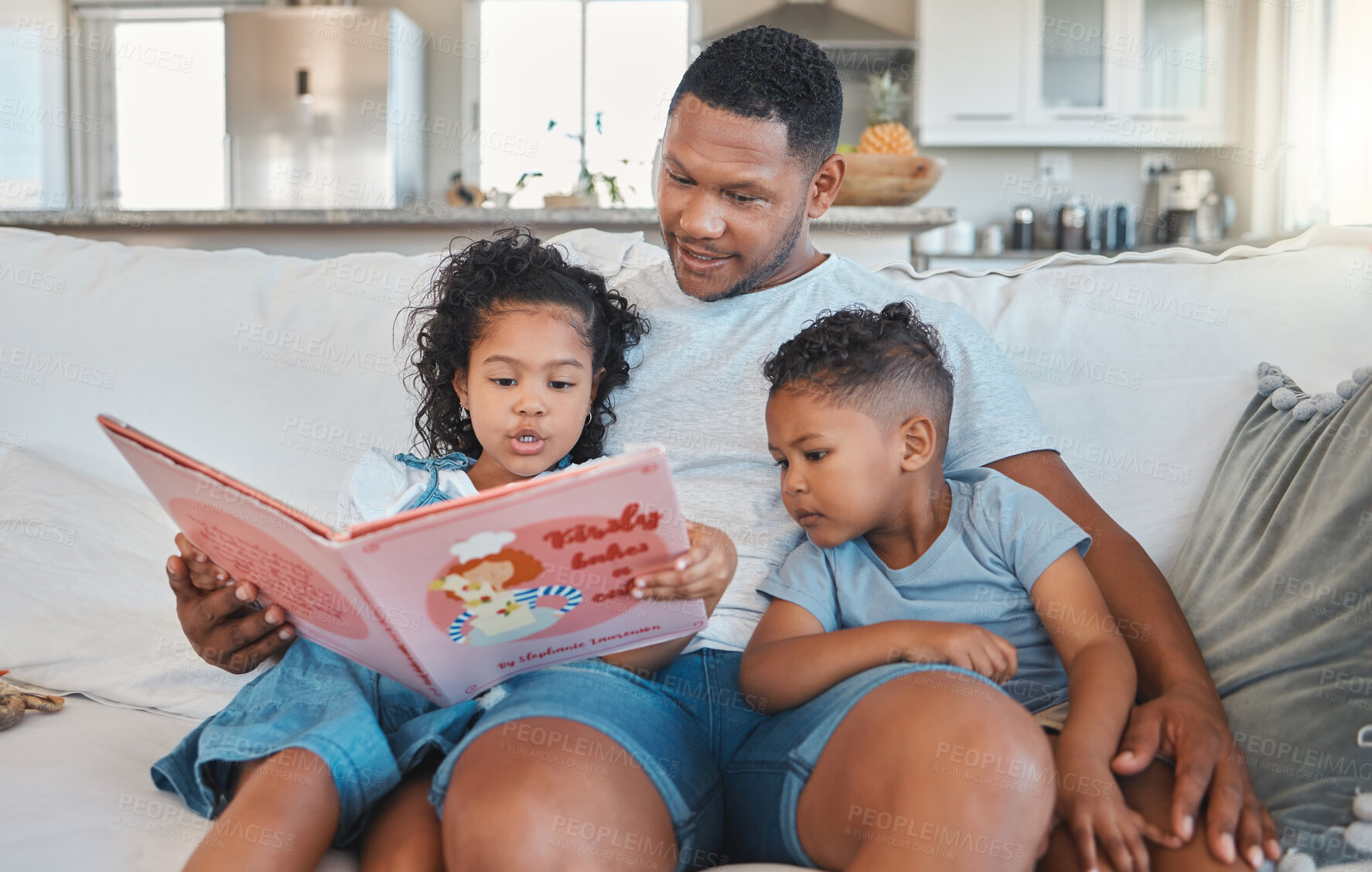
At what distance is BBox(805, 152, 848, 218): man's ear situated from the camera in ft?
4.25

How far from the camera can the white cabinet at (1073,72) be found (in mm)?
4477

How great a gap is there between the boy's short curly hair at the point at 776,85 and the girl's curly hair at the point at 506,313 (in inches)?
9.6

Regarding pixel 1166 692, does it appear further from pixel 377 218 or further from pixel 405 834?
pixel 377 218

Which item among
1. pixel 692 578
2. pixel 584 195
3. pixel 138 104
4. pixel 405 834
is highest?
pixel 138 104

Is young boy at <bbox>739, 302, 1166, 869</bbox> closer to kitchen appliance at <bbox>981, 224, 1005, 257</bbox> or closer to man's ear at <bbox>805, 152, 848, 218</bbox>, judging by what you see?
man's ear at <bbox>805, 152, 848, 218</bbox>

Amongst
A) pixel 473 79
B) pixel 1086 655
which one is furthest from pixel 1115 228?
pixel 1086 655

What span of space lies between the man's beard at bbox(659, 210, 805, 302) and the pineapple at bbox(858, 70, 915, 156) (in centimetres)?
89

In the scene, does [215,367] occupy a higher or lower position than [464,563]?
higher

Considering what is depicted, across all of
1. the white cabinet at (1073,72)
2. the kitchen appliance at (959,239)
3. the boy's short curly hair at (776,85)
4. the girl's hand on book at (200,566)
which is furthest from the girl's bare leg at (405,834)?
the white cabinet at (1073,72)

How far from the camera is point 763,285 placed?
50.9 inches

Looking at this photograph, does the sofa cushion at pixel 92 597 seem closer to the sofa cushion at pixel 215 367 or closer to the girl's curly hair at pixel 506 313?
the sofa cushion at pixel 215 367

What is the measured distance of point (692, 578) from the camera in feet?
2.61

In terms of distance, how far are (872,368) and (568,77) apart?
500cm

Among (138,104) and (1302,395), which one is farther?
(138,104)
